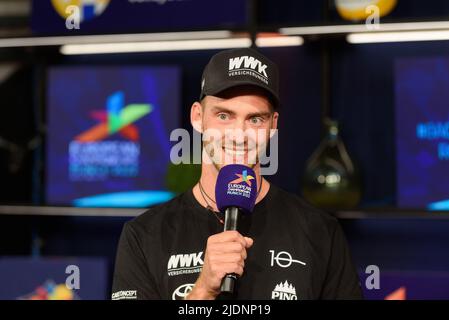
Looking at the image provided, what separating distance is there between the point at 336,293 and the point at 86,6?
2628 mm

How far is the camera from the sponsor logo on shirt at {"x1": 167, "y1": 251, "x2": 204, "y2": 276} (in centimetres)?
154

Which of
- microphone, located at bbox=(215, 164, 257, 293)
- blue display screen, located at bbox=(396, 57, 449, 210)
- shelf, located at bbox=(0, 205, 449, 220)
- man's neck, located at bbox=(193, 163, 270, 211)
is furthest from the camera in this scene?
blue display screen, located at bbox=(396, 57, 449, 210)

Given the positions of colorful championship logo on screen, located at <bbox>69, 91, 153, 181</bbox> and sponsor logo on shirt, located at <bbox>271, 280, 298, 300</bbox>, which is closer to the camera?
sponsor logo on shirt, located at <bbox>271, 280, 298, 300</bbox>

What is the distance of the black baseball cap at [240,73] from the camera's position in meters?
1.54

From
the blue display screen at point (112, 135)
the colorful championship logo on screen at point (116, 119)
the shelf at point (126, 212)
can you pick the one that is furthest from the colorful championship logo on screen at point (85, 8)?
the shelf at point (126, 212)

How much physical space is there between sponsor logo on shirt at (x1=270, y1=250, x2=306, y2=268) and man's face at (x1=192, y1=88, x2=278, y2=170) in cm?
18

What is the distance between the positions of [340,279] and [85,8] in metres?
2.61

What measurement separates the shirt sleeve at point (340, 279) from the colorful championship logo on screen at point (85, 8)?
98.4 inches

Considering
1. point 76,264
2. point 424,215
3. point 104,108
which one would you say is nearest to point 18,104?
Result: point 104,108

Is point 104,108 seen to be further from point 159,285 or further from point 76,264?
point 159,285

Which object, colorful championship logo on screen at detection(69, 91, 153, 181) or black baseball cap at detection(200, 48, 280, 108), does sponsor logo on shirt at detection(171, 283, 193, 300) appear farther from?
colorful championship logo on screen at detection(69, 91, 153, 181)

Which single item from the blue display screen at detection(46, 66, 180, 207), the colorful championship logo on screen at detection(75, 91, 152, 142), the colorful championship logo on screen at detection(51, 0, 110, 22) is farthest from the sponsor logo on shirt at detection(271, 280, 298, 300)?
the colorful championship logo on screen at detection(51, 0, 110, 22)

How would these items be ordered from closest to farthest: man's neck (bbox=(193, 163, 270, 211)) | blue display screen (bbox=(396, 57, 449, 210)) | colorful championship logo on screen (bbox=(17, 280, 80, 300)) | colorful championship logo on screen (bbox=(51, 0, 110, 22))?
1. man's neck (bbox=(193, 163, 270, 211))
2. blue display screen (bbox=(396, 57, 449, 210))
3. colorful championship logo on screen (bbox=(17, 280, 80, 300))
4. colorful championship logo on screen (bbox=(51, 0, 110, 22))

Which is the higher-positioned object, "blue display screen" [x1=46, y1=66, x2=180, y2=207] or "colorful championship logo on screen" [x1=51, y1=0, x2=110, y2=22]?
"colorful championship logo on screen" [x1=51, y1=0, x2=110, y2=22]
